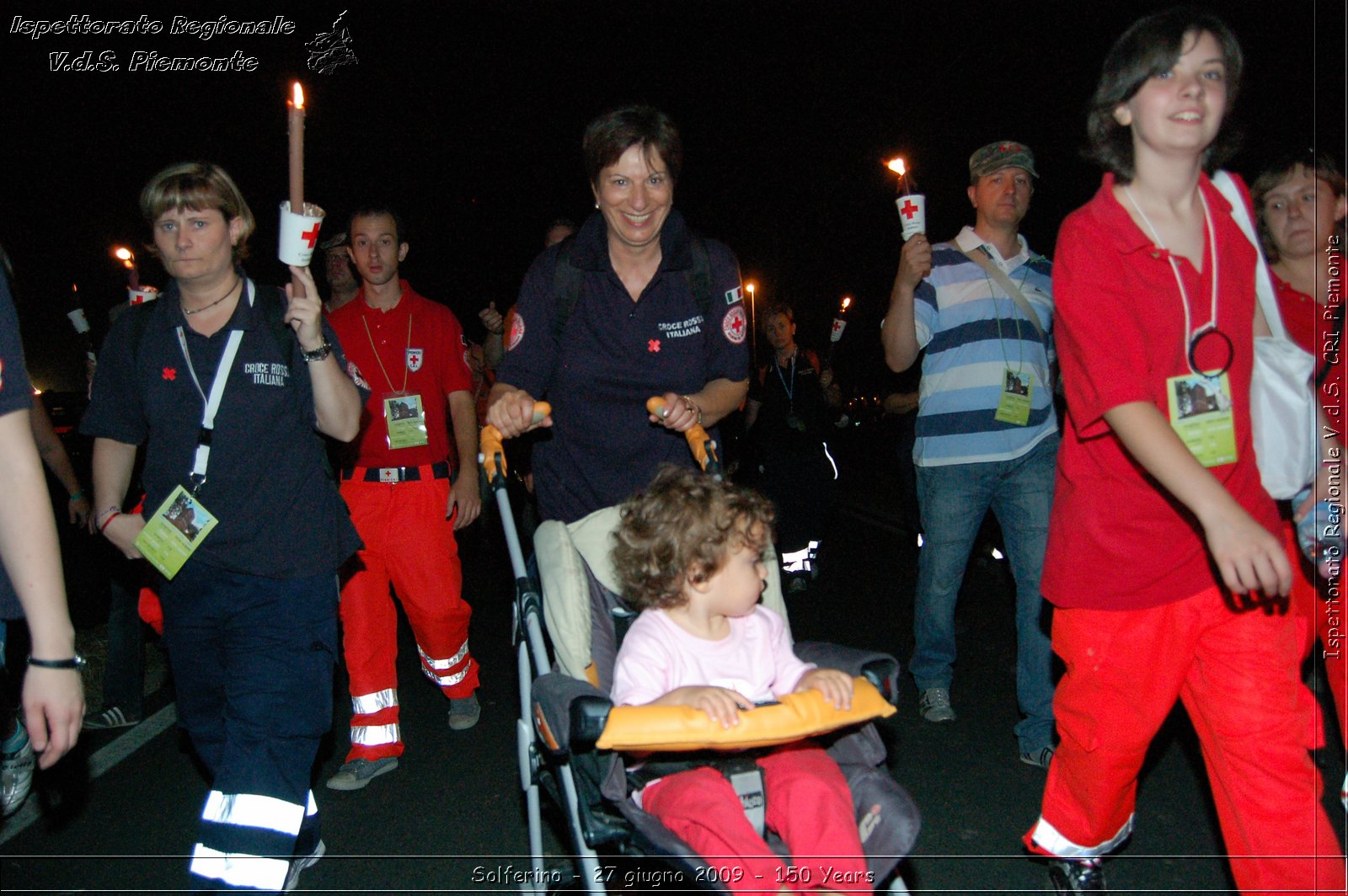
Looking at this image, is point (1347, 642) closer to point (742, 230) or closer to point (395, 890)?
point (395, 890)

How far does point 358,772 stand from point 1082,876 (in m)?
3.09

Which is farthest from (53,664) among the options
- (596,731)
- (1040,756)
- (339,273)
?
(339,273)

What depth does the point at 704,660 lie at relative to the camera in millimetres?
2654

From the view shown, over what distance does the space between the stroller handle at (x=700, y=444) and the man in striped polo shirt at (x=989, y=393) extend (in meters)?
1.68

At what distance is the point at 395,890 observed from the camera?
138 inches

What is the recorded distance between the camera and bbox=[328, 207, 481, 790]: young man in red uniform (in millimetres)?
4520

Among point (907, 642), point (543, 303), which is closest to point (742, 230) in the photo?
point (907, 642)

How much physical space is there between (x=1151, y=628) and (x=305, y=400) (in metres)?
2.76

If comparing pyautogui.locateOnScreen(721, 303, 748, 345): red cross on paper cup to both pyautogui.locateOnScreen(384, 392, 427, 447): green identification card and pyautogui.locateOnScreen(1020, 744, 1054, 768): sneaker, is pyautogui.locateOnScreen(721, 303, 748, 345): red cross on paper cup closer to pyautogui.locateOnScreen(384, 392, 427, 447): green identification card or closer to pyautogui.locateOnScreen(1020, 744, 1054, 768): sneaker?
pyautogui.locateOnScreen(384, 392, 427, 447): green identification card

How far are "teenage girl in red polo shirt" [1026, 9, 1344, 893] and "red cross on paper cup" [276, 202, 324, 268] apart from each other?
2221mm

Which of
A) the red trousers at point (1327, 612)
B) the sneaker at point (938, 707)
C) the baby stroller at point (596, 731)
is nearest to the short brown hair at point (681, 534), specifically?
the baby stroller at point (596, 731)

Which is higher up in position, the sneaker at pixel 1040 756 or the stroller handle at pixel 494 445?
the stroller handle at pixel 494 445

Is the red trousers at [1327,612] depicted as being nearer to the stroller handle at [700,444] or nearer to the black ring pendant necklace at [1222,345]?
the black ring pendant necklace at [1222,345]

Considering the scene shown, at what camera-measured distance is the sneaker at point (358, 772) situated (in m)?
4.38
